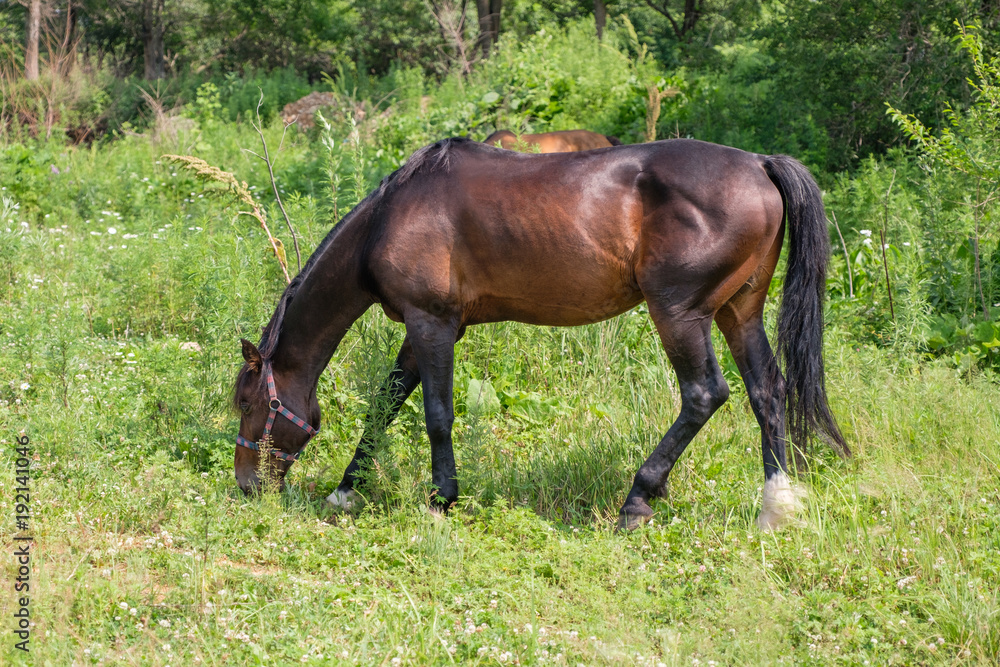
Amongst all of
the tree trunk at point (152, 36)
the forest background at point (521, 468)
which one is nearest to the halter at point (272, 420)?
the forest background at point (521, 468)

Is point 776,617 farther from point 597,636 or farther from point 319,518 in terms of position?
point 319,518

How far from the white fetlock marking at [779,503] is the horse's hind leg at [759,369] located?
66mm

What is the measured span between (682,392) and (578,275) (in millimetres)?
801

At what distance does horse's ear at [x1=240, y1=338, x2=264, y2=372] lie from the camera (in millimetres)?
4422

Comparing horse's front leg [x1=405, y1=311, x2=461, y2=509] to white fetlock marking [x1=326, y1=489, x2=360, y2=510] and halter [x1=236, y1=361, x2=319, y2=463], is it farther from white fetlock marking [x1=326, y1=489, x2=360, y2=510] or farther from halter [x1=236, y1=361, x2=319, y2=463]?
halter [x1=236, y1=361, x2=319, y2=463]

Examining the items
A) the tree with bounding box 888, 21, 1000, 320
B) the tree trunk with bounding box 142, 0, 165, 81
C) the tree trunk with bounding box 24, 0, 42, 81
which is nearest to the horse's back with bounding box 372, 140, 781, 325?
the tree with bounding box 888, 21, 1000, 320

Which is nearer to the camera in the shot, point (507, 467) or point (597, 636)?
point (597, 636)

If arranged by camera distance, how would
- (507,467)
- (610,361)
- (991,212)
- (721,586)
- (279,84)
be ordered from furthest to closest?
(279,84) → (991,212) → (610,361) → (507,467) → (721,586)

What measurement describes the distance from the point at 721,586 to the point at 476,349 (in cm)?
284

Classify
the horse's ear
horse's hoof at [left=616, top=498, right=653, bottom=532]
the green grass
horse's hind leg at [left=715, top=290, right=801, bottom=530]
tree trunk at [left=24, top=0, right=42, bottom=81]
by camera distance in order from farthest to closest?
tree trunk at [left=24, top=0, right=42, bottom=81] → horse's hind leg at [left=715, top=290, right=801, bottom=530] → the horse's ear → horse's hoof at [left=616, top=498, right=653, bottom=532] → the green grass

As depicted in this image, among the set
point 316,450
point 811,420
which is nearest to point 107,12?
point 316,450

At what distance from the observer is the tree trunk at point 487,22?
64.7ft

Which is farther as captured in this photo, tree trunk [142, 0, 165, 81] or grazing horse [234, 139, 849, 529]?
tree trunk [142, 0, 165, 81]

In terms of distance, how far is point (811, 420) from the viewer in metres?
4.52
